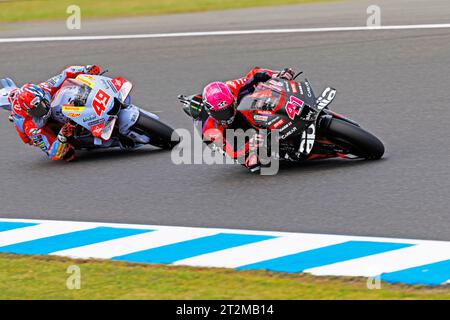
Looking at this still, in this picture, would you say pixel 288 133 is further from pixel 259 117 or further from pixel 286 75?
pixel 286 75

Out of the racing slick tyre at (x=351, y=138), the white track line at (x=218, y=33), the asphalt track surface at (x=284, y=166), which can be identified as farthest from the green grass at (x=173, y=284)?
the white track line at (x=218, y=33)

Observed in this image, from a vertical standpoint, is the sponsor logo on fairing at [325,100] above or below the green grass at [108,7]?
below

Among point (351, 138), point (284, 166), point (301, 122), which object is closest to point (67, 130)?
point (284, 166)

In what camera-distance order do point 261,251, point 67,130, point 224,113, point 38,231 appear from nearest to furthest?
point 261,251
point 38,231
point 224,113
point 67,130

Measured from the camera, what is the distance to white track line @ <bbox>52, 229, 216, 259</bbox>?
861 cm

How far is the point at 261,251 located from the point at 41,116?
376cm

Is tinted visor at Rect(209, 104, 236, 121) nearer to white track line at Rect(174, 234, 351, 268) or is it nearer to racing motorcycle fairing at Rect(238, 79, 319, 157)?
racing motorcycle fairing at Rect(238, 79, 319, 157)

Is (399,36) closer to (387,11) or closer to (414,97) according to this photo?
(387,11)

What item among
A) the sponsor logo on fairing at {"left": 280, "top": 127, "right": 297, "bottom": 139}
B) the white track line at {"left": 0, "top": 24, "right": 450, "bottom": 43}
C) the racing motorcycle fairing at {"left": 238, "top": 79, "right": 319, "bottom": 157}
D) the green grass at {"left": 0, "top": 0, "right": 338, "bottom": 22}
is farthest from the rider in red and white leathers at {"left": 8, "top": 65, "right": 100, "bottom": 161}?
the green grass at {"left": 0, "top": 0, "right": 338, "bottom": 22}

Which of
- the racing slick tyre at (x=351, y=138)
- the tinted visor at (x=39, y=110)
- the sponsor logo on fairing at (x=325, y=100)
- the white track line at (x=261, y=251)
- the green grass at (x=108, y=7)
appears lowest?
the white track line at (x=261, y=251)

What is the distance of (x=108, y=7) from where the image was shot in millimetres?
20562

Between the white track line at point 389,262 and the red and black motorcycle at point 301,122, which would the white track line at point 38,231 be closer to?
the red and black motorcycle at point 301,122

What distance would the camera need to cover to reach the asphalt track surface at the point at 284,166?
363 inches

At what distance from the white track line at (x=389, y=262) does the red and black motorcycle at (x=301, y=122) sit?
2.31m
